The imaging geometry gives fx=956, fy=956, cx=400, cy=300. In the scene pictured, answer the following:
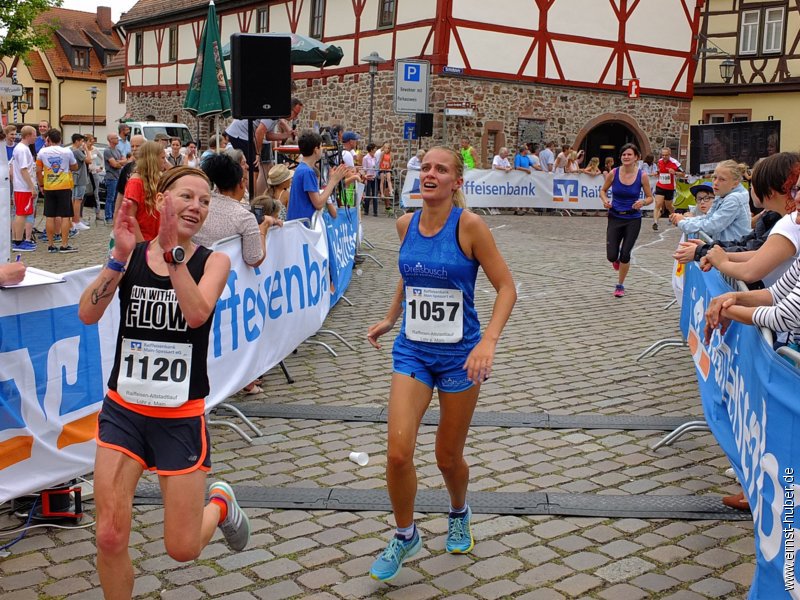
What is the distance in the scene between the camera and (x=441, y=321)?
450 cm

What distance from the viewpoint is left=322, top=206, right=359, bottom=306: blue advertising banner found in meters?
10.7

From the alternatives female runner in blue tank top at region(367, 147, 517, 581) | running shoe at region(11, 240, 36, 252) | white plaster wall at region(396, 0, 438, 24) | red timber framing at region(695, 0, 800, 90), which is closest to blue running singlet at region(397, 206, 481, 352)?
female runner in blue tank top at region(367, 147, 517, 581)

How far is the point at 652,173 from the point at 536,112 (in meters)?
4.24

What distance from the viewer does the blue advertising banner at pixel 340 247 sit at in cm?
1068

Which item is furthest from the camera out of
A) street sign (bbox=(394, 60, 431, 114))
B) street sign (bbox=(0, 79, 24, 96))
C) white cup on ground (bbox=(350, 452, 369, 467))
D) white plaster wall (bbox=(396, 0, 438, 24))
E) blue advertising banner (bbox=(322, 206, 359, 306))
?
white plaster wall (bbox=(396, 0, 438, 24))

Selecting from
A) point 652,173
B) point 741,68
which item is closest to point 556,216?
point 652,173

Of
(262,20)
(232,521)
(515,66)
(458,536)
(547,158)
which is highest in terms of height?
(262,20)

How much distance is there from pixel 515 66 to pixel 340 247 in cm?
2013

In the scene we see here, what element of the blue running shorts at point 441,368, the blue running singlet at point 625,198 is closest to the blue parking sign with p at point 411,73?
the blue running singlet at point 625,198

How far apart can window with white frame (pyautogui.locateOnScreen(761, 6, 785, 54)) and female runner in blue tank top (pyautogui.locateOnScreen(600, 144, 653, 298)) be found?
103 ft

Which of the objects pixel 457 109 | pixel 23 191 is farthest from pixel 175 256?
pixel 457 109

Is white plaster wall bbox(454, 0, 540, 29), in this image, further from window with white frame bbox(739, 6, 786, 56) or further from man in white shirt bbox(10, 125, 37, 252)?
man in white shirt bbox(10, 125, 37, 252)

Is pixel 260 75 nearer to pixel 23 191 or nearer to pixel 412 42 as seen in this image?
pixel 23 191

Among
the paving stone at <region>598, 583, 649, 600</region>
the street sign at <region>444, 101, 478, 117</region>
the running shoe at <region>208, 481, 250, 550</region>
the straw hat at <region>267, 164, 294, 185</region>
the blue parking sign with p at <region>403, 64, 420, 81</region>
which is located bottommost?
the paving stone at <region>598, 583, 649, 600</region>
